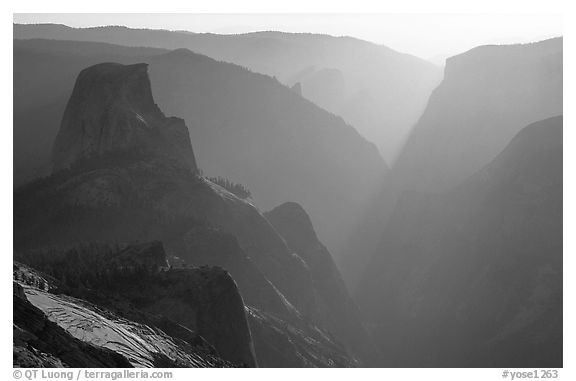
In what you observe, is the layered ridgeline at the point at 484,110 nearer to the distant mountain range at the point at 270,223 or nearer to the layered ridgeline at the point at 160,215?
the distant mountain range at the point at 270,223

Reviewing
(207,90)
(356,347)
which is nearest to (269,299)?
(356,347)

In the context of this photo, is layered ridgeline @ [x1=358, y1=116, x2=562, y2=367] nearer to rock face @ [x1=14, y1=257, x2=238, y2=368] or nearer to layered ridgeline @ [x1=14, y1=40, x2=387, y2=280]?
layered ridgeline @ [x1=14, y1=40, x2=387, y2=280]

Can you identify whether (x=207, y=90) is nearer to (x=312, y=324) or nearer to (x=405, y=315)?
(x=405, y=315)

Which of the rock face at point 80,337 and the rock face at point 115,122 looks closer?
the rock face at point 80,337

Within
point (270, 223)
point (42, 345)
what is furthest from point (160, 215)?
point (42, 345)

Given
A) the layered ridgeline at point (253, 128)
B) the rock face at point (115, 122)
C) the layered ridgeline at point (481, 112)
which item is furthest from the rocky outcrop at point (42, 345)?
the layered ridgeline at point (481, 112)
